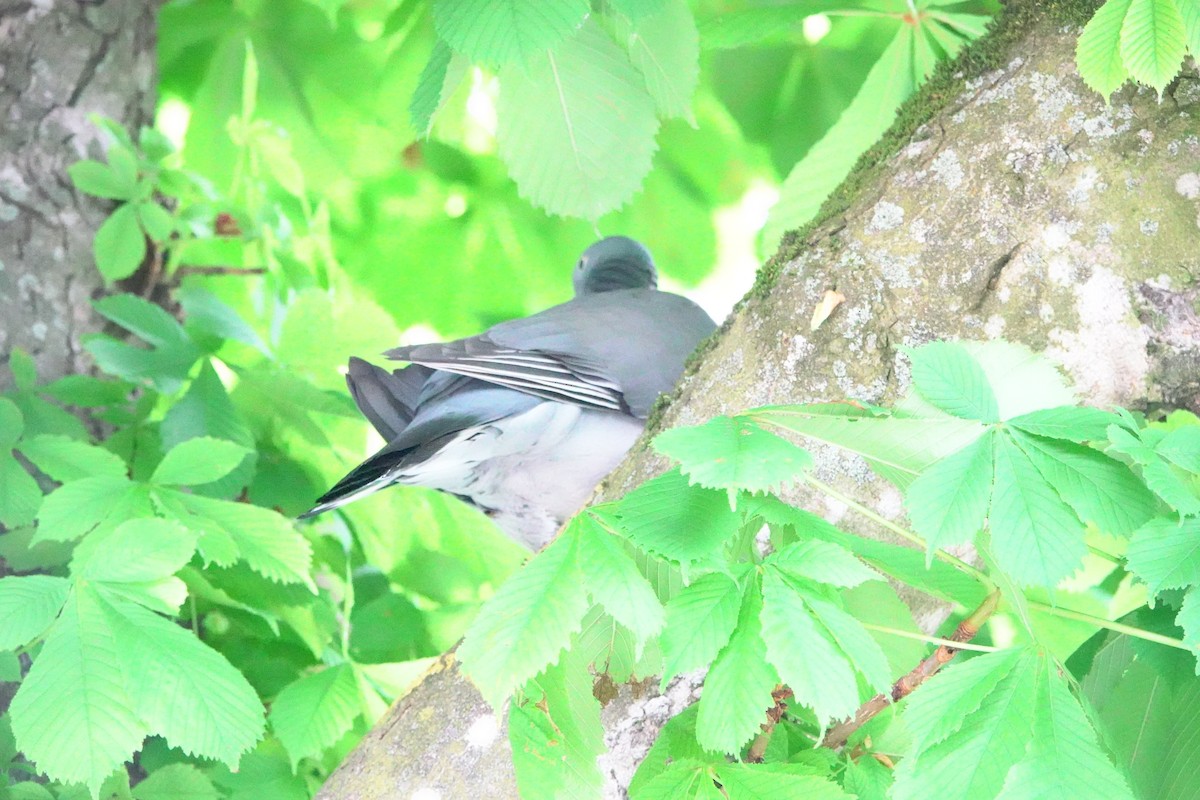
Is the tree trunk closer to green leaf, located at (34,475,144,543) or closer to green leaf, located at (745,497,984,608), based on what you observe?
green leaf, located at (34,475,144,543)

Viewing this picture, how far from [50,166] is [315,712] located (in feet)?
4.02

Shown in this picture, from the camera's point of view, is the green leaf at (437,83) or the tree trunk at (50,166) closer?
the green leaf at (437,83)

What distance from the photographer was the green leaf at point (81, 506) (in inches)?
46.6

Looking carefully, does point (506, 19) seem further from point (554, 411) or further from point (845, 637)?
point (845, 637)

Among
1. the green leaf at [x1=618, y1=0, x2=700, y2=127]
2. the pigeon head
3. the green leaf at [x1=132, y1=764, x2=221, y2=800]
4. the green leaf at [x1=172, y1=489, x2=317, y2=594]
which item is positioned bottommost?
the green leaf at [x1=132, y1=764, x2=221, y2=800]

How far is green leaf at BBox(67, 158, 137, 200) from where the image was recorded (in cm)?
187

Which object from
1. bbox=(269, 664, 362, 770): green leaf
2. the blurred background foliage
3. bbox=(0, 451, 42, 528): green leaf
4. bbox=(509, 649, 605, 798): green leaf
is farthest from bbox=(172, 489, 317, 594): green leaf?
bbox=(509, 649, 605, 798): green leaf

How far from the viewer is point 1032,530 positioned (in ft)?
2.43

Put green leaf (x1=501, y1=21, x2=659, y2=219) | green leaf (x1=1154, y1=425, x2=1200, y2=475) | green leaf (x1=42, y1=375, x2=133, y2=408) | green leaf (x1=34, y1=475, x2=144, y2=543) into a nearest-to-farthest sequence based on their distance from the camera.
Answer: green leaf (x1=1154, y1=425, x2=1200, y2=475) < green leaf (x1=34, y1=475, x2=144, y2=543) < green leaf (x1=501, y1=21, x2=659, y2=219) < green leaf (x1=42, y1=375, x2=133, y2=408)

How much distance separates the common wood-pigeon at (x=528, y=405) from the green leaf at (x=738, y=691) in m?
0.63

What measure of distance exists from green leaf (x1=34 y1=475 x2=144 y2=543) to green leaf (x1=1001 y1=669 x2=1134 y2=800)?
935 millimetres

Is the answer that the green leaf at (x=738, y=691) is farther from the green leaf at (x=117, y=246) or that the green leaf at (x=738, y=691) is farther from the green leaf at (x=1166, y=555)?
the green leaf at (x=117, y=246)

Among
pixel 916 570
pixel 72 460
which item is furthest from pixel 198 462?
pixel 916 570

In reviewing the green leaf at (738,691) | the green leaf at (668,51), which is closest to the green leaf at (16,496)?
the green leaf at (668,51)
